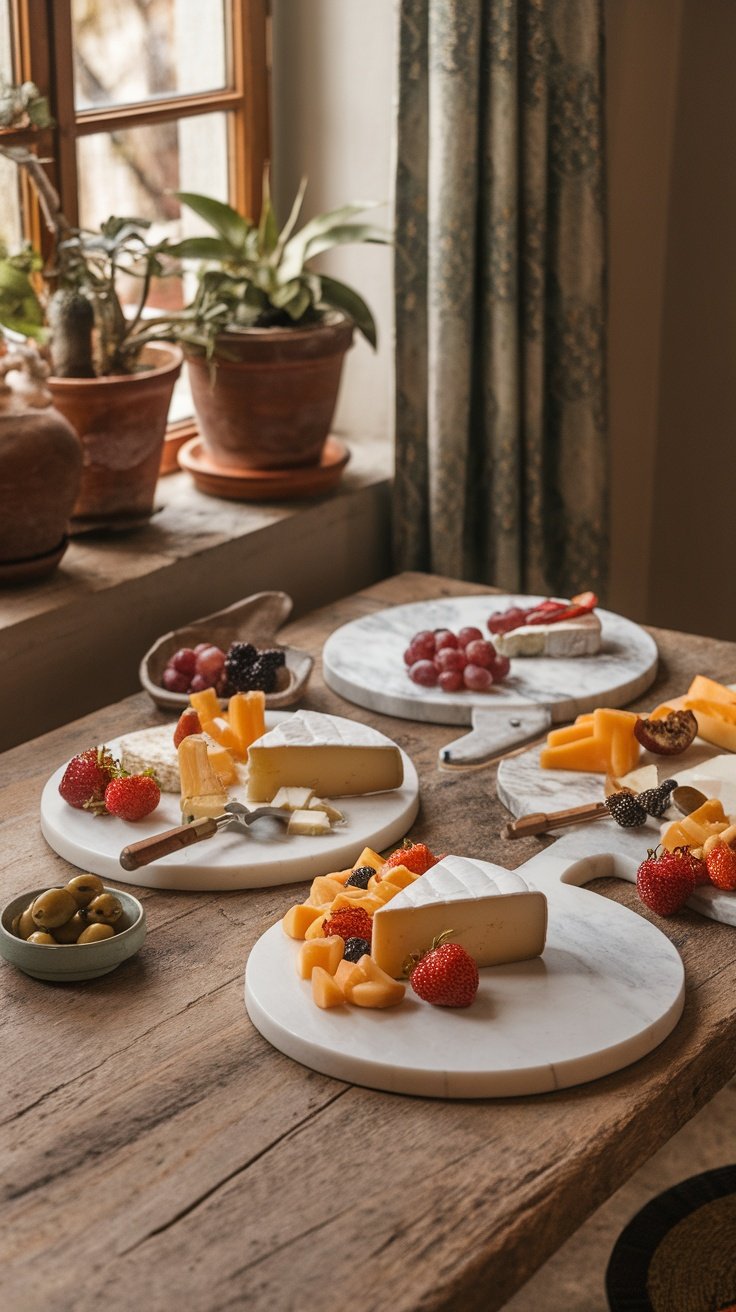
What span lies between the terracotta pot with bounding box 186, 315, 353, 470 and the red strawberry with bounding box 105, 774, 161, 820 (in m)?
1.03

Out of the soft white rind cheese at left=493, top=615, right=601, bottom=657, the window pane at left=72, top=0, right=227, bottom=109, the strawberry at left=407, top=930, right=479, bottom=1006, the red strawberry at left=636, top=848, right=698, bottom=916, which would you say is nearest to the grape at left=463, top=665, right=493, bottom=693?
the soft white rind cheese at left=493, top=615, right=601, bottom=657

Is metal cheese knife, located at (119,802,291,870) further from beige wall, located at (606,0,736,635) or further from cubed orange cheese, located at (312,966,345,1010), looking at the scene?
beige wall, located at (606,0,736,635)

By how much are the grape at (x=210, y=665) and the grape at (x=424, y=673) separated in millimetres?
267

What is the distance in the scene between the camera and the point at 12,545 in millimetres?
2096

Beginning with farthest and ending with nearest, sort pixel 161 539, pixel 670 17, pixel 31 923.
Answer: pixel 670 17 → pixel 161 539 → pixel 31 923

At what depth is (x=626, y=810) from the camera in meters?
1.58

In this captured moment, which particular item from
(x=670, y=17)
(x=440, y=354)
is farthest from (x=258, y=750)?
(x=670, y=17)

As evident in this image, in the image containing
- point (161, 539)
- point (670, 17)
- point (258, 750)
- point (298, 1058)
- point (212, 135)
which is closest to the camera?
point (298, 1058)

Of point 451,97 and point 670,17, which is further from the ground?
point 670,17

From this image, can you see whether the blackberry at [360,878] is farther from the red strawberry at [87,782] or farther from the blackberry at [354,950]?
the red strawberry at [87,782]

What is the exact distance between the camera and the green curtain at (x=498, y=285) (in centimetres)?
250

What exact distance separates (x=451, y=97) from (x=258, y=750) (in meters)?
1.40

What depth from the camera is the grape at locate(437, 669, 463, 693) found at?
1949mm

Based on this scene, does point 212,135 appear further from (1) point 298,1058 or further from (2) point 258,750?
(1) point 298,1058
